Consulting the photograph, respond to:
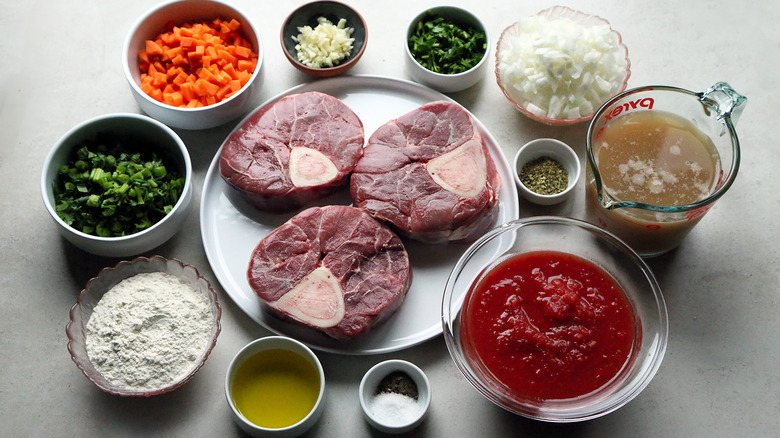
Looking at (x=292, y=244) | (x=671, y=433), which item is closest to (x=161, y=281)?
(x=292, y=244)

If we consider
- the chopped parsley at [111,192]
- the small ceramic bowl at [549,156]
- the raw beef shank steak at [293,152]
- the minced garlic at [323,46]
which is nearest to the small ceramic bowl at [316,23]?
the minced garlic at [323,46]

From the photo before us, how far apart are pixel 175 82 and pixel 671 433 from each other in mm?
3101

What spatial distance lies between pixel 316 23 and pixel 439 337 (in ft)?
6.20

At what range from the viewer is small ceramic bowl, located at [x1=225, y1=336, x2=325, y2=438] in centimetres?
322

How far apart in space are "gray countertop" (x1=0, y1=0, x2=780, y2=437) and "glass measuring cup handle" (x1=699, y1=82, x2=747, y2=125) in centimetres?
76

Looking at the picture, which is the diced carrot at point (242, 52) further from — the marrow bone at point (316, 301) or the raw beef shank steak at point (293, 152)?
the marrow bone at point (316, 301)

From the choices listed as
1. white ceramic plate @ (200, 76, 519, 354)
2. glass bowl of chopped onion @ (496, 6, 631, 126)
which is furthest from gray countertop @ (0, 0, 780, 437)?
glass bowl of chopped onion @ (496, 6, 631, 126)

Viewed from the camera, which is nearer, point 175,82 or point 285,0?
point 175,82

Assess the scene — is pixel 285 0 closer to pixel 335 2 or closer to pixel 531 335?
pixel 335 2

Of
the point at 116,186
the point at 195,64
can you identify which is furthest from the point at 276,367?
the point at 195,64

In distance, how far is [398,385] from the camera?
3391 mm

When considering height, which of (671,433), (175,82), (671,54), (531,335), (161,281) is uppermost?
(671,54)

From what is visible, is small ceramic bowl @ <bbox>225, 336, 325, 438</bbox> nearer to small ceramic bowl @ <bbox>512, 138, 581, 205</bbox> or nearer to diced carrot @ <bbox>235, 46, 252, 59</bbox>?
small ceramic bowl @ <bbox>512, 138, 581, 205</bbox>

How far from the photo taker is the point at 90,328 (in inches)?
133
